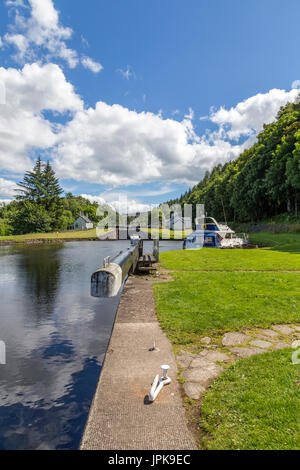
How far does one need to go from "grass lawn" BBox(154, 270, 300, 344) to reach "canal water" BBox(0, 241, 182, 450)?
214cm

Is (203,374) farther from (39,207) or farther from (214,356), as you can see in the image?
(39,207)

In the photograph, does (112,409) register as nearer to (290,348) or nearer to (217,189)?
(290,348)

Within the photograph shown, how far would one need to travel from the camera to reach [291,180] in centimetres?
3409

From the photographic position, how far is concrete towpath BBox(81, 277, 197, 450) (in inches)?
111

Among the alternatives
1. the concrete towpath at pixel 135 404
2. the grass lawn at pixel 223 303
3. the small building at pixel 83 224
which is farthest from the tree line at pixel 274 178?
the small building at pixel 83 224

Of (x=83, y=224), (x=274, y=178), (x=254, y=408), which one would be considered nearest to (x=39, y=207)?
(x=83, y=224)

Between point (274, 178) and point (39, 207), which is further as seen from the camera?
point (39, 207)

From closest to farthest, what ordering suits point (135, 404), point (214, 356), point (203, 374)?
1. point (135, 404)
2. point (203, 374)
3. point (214, 356)

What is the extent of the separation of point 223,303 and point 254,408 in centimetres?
470

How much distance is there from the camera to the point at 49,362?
19.2ft

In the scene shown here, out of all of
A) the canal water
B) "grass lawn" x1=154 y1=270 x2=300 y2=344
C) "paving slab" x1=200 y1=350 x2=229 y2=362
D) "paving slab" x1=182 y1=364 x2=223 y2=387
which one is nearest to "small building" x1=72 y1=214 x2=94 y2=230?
the canal water

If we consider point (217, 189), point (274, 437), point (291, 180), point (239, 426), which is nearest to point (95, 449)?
point (239, 426)

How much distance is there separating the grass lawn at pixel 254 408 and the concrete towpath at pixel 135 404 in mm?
391
